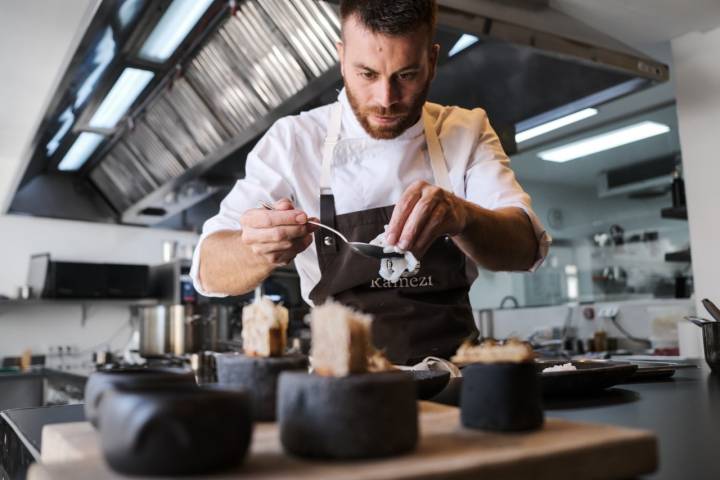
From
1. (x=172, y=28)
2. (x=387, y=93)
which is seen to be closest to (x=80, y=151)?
(x=172, y=28)

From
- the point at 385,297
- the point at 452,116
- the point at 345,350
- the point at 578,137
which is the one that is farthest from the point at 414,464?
the point at 578,137

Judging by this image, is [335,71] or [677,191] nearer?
[335,71]

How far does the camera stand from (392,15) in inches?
51.3

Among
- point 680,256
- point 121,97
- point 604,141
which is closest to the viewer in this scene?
point 121,97

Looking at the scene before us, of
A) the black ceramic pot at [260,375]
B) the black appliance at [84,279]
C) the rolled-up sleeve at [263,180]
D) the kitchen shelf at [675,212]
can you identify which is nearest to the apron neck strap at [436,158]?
the rolled-up sleeve at [263,180]

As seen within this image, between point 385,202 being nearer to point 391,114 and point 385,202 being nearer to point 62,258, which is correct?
point 391,114

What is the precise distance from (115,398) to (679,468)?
0.47 m

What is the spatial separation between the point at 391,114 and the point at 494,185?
11.4 inches

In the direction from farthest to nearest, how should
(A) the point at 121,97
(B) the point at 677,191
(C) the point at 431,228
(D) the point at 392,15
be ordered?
(B) the point at 677,191 → (A) the point at 121,97 → (D) the point at 392,15 → (C) the point at 431,228

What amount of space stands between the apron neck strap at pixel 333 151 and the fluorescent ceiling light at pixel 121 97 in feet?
5.05

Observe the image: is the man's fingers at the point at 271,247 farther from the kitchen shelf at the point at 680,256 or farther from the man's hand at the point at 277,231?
the kitchen shelf at the point at 680,256

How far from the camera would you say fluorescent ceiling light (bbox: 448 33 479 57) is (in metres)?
2.34

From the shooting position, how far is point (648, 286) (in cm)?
484

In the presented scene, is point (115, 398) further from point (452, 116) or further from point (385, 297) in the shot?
Answer: point (452, 116)
